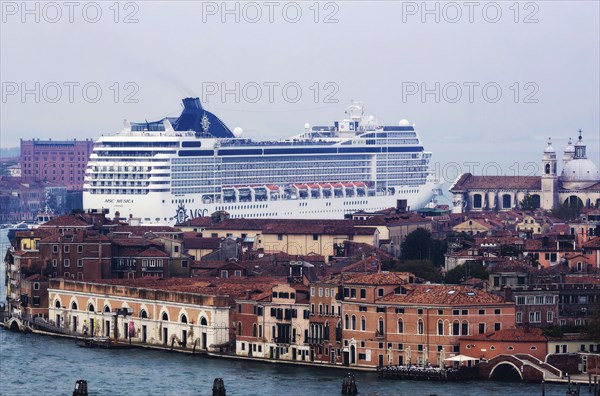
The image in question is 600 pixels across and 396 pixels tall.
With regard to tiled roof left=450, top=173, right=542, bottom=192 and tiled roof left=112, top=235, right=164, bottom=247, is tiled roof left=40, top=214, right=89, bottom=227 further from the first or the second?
tiled roof left=450, top=173, right=542, bottom=192

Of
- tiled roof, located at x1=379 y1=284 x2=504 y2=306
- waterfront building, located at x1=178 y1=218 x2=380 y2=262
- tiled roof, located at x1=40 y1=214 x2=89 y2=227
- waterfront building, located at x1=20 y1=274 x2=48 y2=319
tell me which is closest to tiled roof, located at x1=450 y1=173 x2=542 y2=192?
waterfront building, located at x1=178 y1=218 x2=380 y2=262

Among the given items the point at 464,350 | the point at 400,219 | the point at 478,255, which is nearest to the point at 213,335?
the point at 464,350

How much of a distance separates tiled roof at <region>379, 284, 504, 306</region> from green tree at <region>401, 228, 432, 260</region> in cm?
1773

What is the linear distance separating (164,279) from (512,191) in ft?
165

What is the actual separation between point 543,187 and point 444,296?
59.1m

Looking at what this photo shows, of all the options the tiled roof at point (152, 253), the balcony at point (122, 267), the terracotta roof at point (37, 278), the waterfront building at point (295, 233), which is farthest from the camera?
the waterfront building at point (295, 233)

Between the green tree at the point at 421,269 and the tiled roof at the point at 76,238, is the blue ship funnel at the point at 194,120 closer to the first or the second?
the tiled roof at the point at 76,238

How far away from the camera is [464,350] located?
43594 millimetres

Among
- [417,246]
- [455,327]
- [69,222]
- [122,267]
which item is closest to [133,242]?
[122,267]

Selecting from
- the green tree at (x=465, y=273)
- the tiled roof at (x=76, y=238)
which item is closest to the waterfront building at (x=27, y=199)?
the tiled roof at (x=76, y=238)

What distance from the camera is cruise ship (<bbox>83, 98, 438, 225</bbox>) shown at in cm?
9462

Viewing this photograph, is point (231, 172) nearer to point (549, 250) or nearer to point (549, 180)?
point (549, 180)

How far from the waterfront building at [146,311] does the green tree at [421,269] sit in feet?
16.4

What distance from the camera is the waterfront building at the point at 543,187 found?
336 feet
